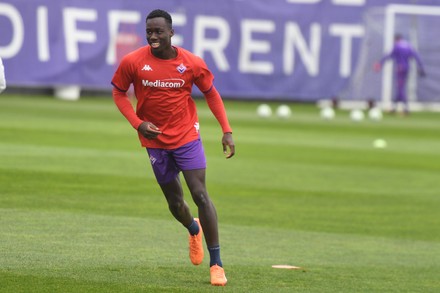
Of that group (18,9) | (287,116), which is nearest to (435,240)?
(287,116)

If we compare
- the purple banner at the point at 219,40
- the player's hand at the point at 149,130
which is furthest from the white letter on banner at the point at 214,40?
the player's hand at the point at 149,130

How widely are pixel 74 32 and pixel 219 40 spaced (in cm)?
462

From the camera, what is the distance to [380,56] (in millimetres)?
40000

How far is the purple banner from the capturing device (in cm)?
3700

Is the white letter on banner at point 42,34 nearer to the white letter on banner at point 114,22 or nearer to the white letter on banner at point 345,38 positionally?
the white letter on banner at point 114,22

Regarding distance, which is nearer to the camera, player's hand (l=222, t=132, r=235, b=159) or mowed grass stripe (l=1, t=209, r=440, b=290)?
player's hand (l=222, t=132, r=235, b=159)

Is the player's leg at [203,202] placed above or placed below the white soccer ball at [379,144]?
above

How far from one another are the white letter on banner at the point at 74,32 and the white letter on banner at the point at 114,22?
50 cm

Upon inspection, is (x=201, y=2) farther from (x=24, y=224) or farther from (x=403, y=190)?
(x=24, y=224)

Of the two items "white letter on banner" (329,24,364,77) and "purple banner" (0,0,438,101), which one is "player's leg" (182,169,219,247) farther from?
"white letter on banner" (329,24,364,77)

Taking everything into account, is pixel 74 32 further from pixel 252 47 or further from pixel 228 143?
pixel 228 143

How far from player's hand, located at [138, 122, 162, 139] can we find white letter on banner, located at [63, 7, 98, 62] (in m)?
28.3

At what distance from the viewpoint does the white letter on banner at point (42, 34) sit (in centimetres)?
3697

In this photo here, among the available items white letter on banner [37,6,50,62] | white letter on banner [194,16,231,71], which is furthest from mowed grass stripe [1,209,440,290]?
white letter on banner [194,16,231,71]
